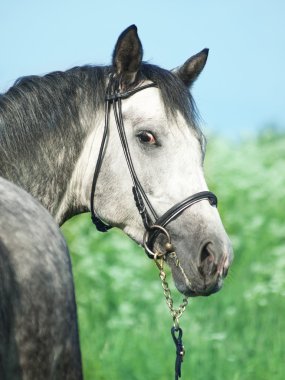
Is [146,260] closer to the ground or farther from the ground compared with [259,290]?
closer to the ground

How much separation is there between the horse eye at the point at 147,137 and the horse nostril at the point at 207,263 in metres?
0.60

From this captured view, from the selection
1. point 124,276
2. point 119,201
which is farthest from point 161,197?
point 124,276

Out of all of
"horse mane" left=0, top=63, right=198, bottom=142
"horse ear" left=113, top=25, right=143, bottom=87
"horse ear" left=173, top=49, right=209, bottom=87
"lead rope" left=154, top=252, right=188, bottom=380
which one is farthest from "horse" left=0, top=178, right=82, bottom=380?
"horse ear" left=173, top=49, right=209, bottom=87

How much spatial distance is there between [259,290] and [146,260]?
2670 millimetres

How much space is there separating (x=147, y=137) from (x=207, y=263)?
685 mm

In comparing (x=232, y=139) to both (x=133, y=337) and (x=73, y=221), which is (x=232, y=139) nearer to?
(x=73, y=221)

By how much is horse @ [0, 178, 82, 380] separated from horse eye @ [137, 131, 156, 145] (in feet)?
3.38

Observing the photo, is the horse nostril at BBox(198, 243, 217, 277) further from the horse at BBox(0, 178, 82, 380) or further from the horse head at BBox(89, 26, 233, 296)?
the horse at BBox(0, 178, 82, 380)

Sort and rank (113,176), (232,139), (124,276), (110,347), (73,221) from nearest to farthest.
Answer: (113,176), (110,347), (124,276), (73,221), (232,139)

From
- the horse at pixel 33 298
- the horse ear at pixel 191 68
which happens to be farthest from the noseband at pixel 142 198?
the horse at pixel 33 298

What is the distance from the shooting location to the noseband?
411cm

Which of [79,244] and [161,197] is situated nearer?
[161,197]

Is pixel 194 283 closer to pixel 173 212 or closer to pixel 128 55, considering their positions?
pixel 173 212

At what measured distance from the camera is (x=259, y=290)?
7945 millimetres
